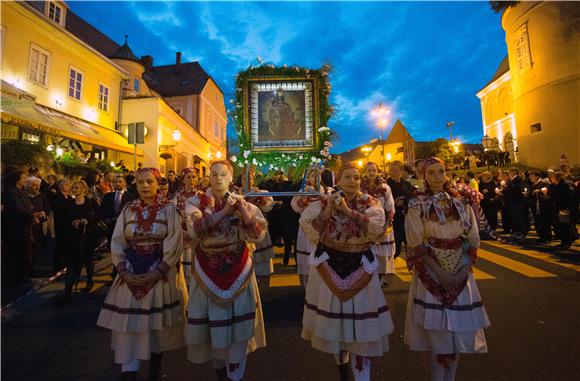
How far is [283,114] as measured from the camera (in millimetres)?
3582

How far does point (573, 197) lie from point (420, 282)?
9.44 meters

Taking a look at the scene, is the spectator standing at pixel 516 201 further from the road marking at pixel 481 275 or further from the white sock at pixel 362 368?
the white sock at pixel 362 368

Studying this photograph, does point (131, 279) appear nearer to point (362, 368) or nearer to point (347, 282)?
point (347, 282)

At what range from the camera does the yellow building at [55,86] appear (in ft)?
40.9

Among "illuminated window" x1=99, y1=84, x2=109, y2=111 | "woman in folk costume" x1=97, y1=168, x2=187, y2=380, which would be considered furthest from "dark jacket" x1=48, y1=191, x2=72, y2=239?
"illuminated window" x1=99, y1=84, x2=109, y2=111

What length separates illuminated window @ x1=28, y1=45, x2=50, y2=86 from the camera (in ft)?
46.9

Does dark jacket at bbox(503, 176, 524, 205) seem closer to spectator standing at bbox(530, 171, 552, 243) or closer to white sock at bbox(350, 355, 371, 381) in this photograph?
spectator standing at bbox(530, 171, 552, 243)

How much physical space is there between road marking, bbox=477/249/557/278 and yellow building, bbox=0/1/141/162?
45.6ft

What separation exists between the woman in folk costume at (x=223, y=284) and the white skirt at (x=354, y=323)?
609 millimetres

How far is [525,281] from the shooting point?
19.3ft

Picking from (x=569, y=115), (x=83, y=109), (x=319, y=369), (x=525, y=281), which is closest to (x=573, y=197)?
(x=525, y=281)

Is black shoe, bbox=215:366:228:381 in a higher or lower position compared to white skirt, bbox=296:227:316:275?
lower

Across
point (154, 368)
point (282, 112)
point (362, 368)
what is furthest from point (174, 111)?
point (362, 368)

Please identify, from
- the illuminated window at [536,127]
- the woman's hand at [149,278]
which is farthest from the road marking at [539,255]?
the illuminated window at [536,127]
